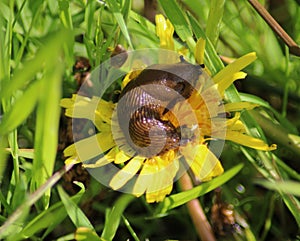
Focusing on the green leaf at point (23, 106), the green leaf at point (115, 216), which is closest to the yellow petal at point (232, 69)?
the green leaf at point (115, 216)

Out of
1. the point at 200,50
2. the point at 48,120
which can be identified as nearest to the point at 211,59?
the point at 200,50

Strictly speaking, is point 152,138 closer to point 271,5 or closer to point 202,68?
point 202,68

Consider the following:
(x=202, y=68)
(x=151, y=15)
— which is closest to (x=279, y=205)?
(x=202, y=68)

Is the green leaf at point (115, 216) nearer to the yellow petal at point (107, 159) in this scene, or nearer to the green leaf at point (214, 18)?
the yellow petal at point (107, 159)

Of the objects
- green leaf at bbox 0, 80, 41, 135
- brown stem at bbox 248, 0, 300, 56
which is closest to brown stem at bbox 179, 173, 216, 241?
brown stem at bbox 248, 0, 300, 56

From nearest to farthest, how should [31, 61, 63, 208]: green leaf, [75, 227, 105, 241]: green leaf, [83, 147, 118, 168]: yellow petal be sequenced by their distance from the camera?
[31, 61, 63, 208]: green leaf → [75, 227, 105, 241]: green leaf → [83, 147, 118, 168]: yellow petal

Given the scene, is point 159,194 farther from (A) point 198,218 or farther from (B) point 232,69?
(B) point 232,69

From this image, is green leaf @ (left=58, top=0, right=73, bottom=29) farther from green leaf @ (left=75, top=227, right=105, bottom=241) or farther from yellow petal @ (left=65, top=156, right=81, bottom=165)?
green leaf @ (left=75, top=227, right=105, bottom=241)
